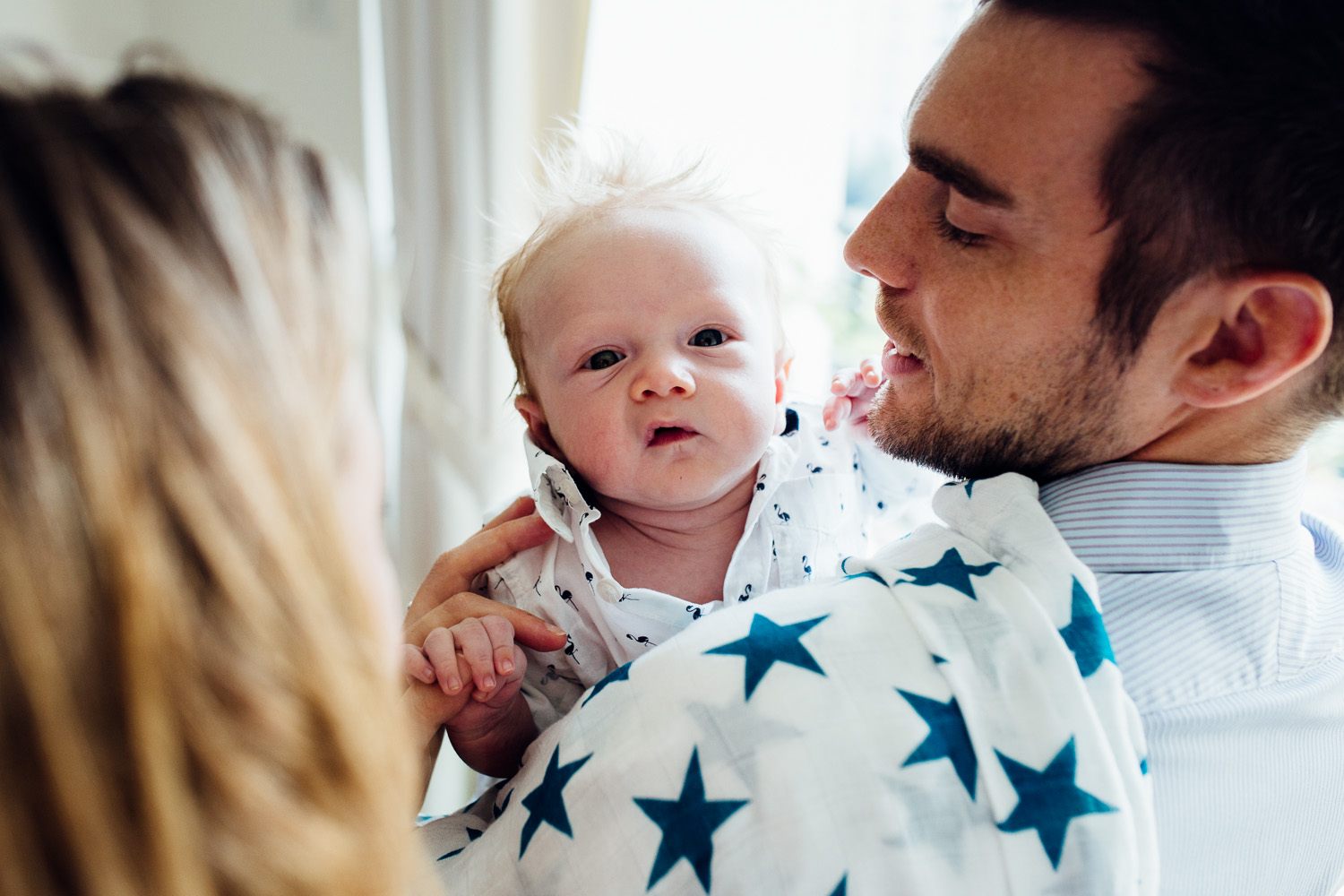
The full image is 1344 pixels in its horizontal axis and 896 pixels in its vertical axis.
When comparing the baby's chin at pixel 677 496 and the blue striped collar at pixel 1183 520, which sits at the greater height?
the blue striped collar at pixel 1183 520

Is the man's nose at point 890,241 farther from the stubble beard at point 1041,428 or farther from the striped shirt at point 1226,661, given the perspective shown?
the striped shirt at point 1226,661

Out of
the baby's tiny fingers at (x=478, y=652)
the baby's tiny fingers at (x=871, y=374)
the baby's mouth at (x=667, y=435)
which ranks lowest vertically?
the baby's tiny fingers at (x=478, y=652)

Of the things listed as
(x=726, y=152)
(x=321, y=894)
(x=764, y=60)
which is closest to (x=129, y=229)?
(x=321, y=894)

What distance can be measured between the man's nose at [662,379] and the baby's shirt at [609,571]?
17 cm

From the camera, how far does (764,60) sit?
1.90 m

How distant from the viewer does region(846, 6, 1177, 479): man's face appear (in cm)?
86

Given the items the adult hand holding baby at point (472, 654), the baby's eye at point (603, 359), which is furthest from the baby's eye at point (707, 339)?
the adult hand holding baby at point (472, 654)

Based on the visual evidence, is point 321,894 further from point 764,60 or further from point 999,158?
point 764,60

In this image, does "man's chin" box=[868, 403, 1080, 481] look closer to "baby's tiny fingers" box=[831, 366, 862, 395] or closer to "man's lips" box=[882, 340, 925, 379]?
"man's lips" box=[882, 340, 925, 379]

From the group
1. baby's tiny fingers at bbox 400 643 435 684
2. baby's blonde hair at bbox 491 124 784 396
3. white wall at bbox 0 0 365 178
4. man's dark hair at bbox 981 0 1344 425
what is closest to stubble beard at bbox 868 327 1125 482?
man's dark hair at bbox 981 0 1344 425

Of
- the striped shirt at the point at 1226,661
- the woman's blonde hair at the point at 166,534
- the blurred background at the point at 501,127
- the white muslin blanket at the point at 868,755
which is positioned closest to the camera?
the woman's blonde hair at the point at 166,534

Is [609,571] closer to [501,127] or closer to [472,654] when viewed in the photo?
[472,654]

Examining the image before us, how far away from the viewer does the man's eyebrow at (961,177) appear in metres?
0.91

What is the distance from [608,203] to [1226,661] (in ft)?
3.22
